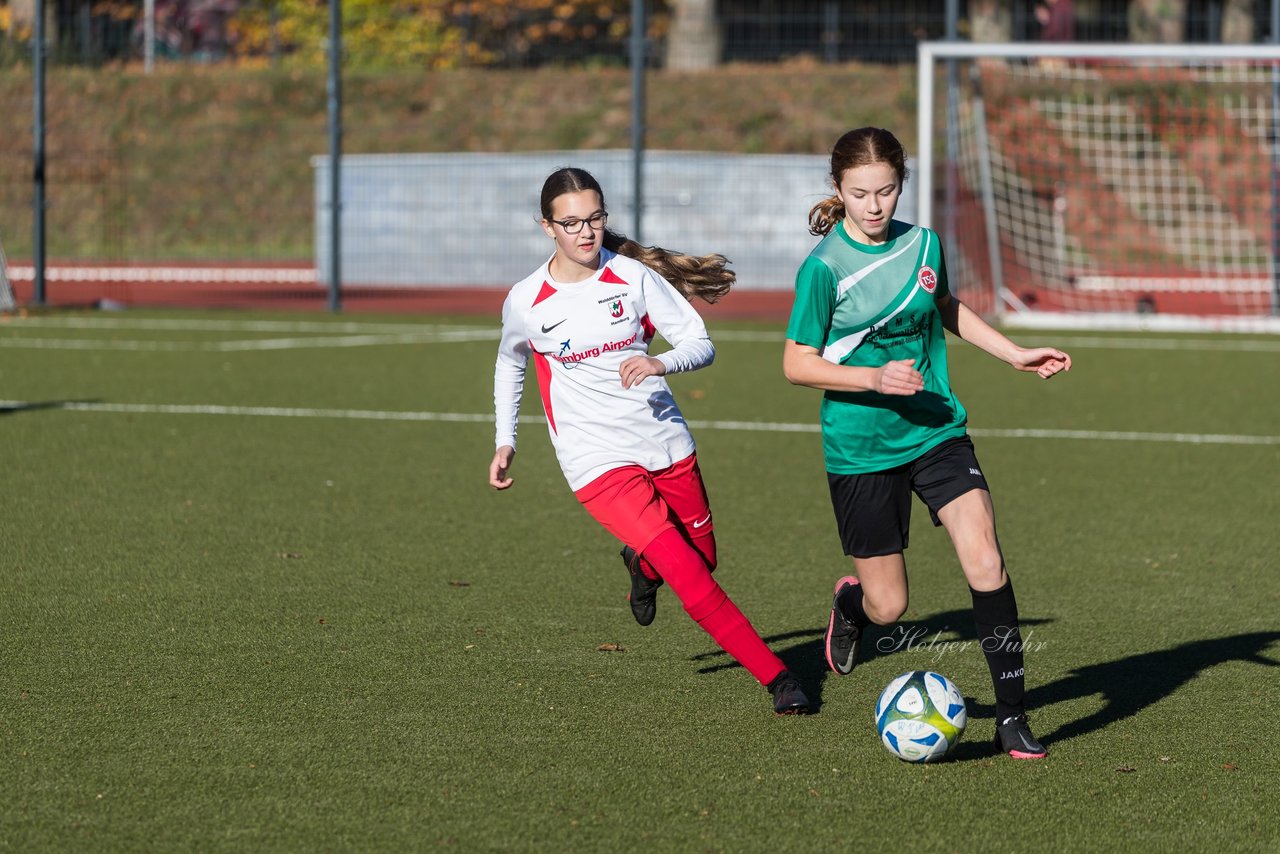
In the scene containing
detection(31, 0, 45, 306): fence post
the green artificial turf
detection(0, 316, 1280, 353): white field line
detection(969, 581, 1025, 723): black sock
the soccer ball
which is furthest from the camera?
detection(31, 0, 45, 306): fence post

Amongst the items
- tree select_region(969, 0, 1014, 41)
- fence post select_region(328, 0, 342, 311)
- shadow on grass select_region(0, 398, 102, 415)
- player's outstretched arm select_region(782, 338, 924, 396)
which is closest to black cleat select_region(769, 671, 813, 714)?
player's outstretched arm select_region(782, 338, 924, 396)

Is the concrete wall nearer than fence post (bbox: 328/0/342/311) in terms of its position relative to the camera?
No

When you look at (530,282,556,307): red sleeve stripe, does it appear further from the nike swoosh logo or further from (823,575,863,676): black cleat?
the nike swoosh logo

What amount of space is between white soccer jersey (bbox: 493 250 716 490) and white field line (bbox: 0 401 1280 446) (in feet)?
20.1

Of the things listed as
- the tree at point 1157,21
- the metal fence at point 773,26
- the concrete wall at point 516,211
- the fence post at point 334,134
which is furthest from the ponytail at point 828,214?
the tree at point 1157,21

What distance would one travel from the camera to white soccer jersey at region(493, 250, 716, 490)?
5.18 metres

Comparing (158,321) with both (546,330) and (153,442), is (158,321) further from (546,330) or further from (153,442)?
(546,330)

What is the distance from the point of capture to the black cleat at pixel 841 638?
→ 5.44 meters

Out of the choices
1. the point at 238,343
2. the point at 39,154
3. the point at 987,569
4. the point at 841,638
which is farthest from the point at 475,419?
the point at 39,154

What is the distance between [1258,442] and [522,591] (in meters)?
5.93

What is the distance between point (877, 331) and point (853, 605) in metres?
0.94

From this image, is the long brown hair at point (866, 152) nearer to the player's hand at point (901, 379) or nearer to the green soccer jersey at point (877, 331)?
the green soccer jersey at point (877, 331)

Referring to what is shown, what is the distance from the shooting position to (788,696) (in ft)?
16.4

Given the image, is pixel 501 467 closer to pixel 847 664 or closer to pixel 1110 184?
pixel 847 664
